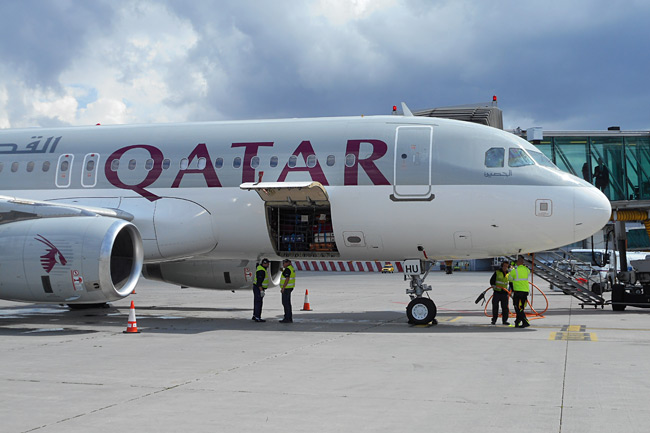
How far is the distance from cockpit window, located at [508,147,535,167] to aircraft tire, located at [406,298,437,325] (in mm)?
3443

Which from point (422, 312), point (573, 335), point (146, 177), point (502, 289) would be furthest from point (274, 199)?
point (573, 335)

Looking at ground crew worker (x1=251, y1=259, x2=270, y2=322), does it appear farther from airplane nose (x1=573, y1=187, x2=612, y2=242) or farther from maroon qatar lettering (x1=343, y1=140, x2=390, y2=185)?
airplane nose (x1=573, y1=187, x2=612, y2=242)

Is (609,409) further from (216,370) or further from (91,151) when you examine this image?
(91,151)

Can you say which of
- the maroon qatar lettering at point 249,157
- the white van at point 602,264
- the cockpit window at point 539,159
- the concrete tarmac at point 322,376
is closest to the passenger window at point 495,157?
the cockpit window at point 539,159

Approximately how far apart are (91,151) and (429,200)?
8.28 m

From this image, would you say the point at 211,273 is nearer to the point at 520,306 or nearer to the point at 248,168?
the point at 248,168

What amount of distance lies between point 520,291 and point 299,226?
520cm

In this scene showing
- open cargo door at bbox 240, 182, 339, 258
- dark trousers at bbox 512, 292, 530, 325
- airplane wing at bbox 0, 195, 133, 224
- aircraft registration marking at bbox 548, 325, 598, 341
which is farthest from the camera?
open cargo door at bbox 240, 182, 339, 258

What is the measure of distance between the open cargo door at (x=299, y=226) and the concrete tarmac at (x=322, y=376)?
5.68 ft

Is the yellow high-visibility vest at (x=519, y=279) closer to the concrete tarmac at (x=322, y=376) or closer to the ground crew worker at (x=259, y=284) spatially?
the concrete tarmac at (x=322, y=376)

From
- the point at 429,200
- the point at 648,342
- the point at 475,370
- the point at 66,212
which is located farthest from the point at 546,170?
the point at 66,212

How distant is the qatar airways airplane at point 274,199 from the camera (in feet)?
48.0

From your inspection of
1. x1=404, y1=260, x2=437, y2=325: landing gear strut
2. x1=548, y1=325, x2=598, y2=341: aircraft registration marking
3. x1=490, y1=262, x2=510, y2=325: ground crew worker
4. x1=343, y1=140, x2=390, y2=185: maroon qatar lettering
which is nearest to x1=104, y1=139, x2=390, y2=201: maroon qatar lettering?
x1=343, y1=140, x2=390, y2=185: maroon qatar lettering

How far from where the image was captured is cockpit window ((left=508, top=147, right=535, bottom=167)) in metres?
15.1
